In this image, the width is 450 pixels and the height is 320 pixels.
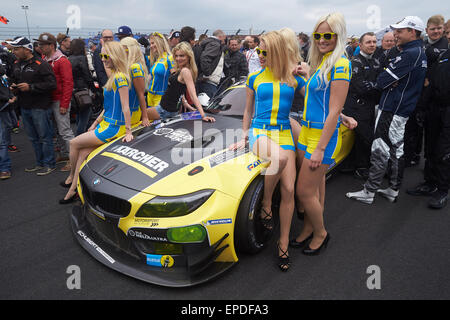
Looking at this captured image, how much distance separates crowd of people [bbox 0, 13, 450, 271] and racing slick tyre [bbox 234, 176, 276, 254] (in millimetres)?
62

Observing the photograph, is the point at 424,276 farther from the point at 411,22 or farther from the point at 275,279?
the point at 411,22

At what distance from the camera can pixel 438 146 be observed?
3.58 metres

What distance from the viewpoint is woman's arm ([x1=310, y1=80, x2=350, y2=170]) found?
6.96 ft

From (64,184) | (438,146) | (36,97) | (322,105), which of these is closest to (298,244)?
(322,105)

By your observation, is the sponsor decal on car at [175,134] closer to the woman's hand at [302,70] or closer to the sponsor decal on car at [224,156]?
the sponsor decal on car at [224,156]

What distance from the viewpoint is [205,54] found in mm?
5633

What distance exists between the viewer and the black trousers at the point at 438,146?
3492 millimetres

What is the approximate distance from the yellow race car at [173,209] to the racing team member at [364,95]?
2.22 metres

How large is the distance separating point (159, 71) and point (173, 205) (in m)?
2.43

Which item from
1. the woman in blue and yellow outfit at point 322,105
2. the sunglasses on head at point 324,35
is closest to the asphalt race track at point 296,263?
the woman in blue and yellow outfit at point 322,105

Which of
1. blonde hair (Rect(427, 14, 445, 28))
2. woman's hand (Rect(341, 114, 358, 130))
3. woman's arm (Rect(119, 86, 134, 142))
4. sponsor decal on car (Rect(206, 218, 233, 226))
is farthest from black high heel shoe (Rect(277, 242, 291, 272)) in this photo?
blonde hair (Rect(427, 14, 445, 28))

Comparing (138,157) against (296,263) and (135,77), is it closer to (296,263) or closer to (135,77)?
(135,77)

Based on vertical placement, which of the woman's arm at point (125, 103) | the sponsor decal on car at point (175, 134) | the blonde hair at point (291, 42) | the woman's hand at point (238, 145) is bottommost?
the sponsor decal on car at point (175, 134)

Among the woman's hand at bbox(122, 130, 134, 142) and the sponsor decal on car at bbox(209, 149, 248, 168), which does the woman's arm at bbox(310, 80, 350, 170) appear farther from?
the woman's hand at bbox(122, 130, 134, 142)
